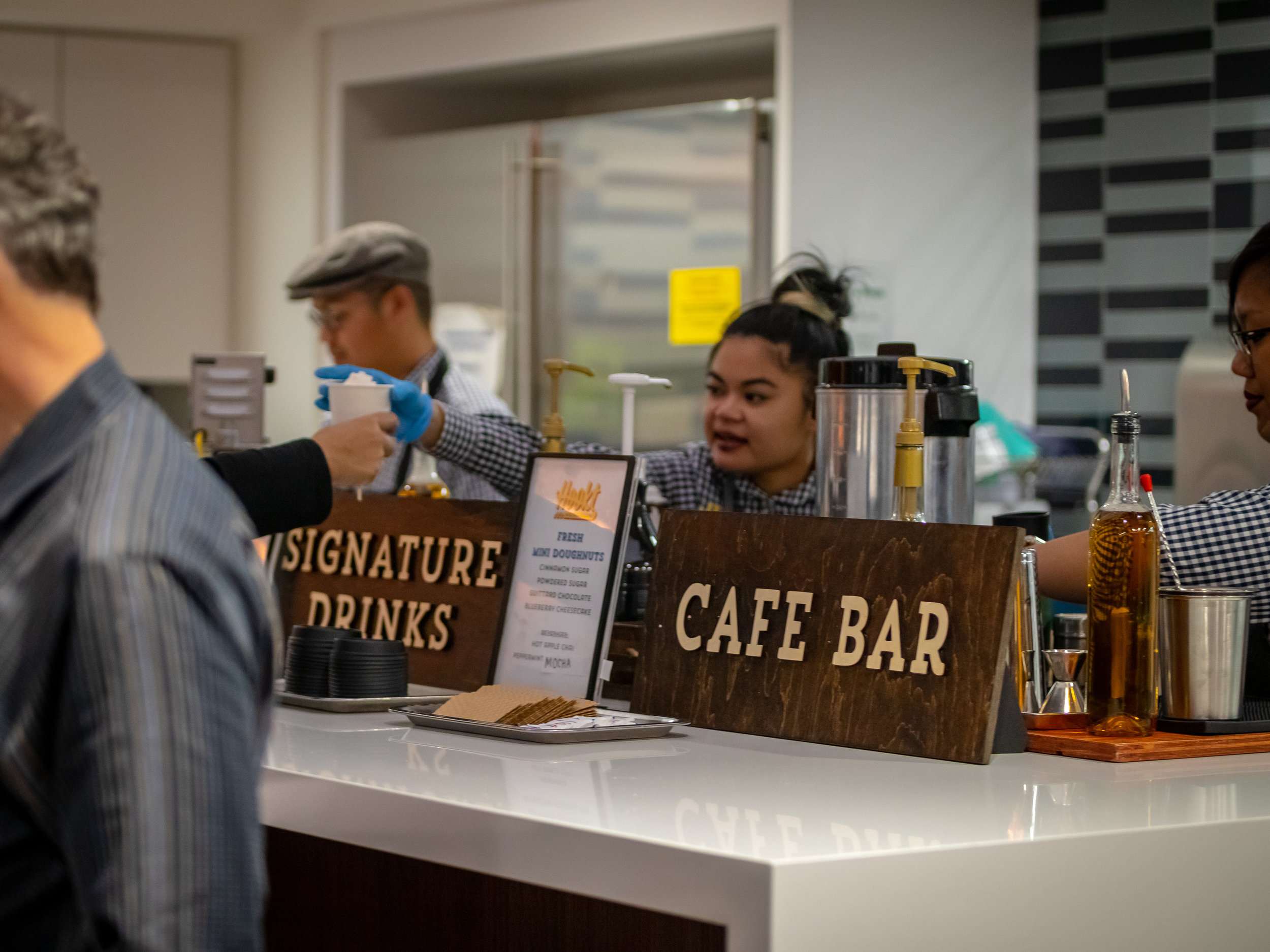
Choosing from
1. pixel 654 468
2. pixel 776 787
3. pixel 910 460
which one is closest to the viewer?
pixel 776 787

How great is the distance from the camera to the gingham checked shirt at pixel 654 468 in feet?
7.37

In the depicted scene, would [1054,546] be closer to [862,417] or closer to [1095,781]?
[862,417]

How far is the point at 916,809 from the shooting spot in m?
1.19

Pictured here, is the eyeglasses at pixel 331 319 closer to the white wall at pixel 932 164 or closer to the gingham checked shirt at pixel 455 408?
the gingham checked shirt at pixel 455 408

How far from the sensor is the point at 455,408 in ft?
8.53

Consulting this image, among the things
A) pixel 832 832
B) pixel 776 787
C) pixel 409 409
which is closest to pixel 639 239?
pixel 409 409

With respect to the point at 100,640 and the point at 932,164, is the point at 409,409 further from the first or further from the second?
the point at 932,164

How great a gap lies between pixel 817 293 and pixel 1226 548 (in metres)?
1.14

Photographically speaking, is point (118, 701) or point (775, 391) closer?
point (118, 701)

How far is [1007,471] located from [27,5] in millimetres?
3023

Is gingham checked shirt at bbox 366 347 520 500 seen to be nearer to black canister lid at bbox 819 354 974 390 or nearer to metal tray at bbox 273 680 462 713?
metal tray at bbox 273 680 462 713

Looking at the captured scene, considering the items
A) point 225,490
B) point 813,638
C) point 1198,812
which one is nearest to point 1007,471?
point 813,638

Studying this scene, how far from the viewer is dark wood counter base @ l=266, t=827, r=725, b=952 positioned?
60.4 inches
